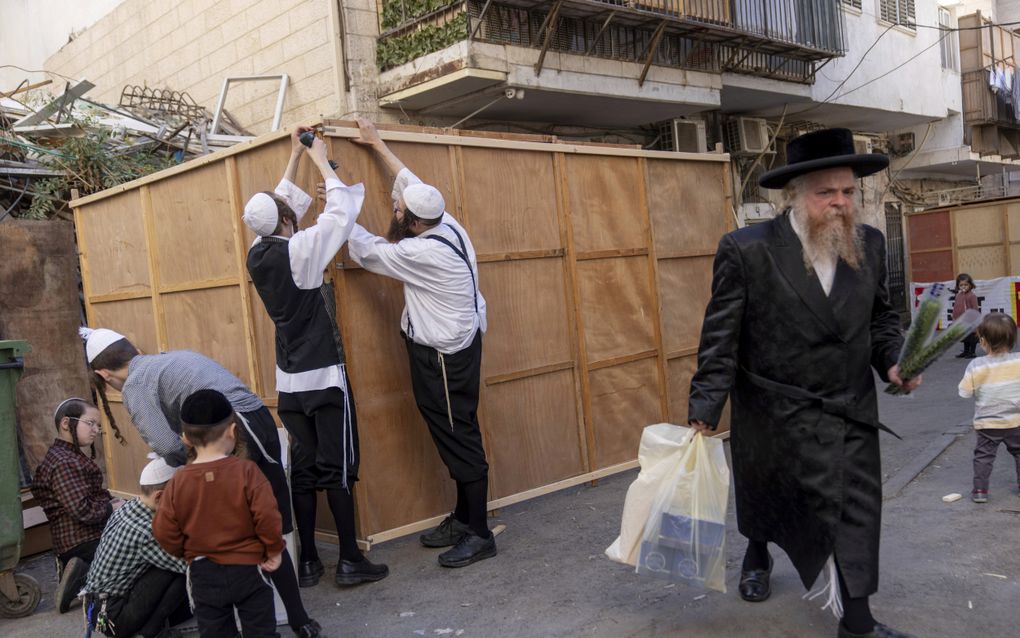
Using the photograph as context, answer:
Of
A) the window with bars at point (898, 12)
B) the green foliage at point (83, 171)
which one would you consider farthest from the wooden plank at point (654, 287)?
the window with bars at point (898, 12)

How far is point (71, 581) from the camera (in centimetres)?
458

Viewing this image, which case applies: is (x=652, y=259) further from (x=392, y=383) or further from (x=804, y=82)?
(x=804, y=82)

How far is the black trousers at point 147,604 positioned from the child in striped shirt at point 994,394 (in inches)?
184

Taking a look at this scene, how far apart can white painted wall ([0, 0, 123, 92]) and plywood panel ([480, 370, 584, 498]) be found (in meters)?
11.3

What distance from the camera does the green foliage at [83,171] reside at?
8000mm

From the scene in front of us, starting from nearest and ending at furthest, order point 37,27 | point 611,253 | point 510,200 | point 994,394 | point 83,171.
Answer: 1. point 994,394
2. point 510,200
3. point 611,253
4. point 83,171
5. point 37,27

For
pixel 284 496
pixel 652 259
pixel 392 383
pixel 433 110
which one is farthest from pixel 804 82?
pixel 284 496

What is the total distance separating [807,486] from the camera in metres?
3.42

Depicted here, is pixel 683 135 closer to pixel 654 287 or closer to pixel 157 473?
pixel 654 287

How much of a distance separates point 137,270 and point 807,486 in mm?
5016

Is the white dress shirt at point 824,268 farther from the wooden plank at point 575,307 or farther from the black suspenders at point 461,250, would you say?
the wooden plank at point 575,307

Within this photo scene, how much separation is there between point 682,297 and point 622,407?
3.89 feet

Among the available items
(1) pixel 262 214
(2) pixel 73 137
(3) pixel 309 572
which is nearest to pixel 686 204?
(1) pixel 262 214

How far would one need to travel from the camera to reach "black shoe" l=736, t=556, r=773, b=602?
392 cm
